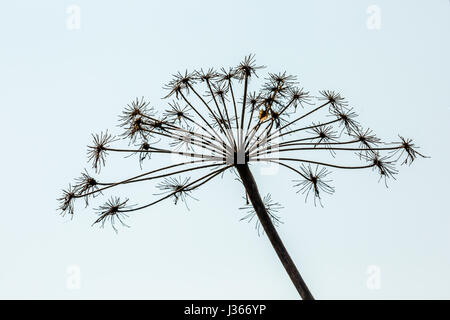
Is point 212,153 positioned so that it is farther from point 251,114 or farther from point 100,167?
point 100,167
